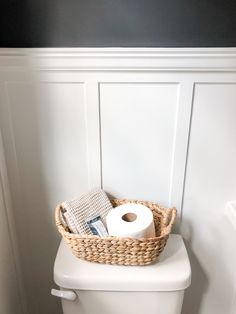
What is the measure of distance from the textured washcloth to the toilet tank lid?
0.38ft

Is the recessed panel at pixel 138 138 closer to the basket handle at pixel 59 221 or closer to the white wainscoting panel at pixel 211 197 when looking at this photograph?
the white wainscoting panel at pixel 211 197

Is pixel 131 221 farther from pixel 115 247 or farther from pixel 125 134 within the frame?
pixel 125 134

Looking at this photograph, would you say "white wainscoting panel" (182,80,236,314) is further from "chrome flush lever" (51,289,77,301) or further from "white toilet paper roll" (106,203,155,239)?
"chrome flush lever" (51,289,77,301)

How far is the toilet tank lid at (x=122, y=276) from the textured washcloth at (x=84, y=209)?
4.6 inches

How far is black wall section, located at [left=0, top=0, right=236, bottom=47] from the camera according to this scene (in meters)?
0.84

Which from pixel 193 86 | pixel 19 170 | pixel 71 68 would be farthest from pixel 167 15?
pixel 19 170

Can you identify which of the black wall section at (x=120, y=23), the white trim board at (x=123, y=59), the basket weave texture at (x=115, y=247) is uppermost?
the black wall section at (x=120, y=23)

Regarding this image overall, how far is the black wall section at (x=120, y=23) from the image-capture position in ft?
2.77

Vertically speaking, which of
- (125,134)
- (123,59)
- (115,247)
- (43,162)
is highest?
(123,59)

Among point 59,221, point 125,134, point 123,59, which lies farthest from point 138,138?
point 59,221

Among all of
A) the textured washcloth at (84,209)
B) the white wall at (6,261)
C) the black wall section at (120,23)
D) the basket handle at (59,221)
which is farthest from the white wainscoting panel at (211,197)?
the white wall at (6,261)

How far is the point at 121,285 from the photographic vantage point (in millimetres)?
907

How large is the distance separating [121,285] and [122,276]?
27 millimetres

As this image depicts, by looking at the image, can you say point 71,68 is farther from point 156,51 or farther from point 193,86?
point 193,86
